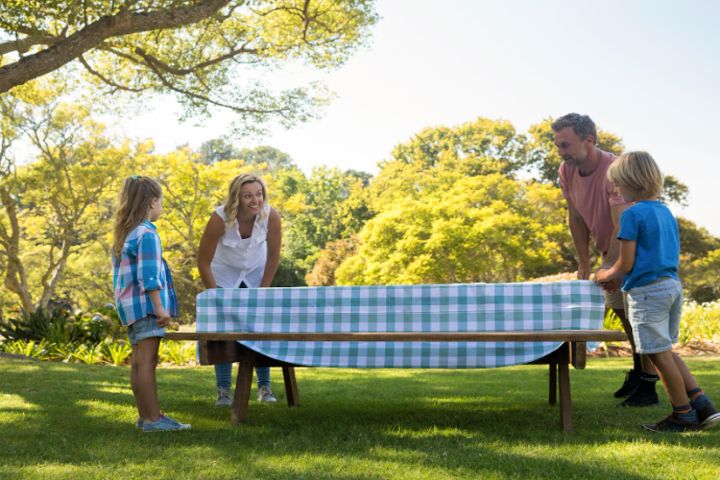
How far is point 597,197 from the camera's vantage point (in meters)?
4.85

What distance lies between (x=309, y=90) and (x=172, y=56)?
3.35m

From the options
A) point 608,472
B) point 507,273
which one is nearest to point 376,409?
point 608,472

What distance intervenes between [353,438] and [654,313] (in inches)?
62.3

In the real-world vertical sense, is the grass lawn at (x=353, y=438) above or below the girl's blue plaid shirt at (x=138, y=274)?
below

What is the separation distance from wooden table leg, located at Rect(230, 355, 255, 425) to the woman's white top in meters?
0.86

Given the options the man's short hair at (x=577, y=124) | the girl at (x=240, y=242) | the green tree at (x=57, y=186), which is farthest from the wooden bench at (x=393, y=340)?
the green tree at (x=57, y=186)

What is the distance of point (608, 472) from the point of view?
9.62ft

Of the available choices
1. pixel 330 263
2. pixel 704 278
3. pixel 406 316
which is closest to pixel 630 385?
pixel 406 316

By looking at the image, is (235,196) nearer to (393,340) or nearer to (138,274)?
(138,274)

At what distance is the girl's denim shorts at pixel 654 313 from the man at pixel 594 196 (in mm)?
886

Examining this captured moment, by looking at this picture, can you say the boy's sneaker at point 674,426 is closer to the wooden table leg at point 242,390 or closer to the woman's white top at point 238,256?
the wooden table leg at point 242,390

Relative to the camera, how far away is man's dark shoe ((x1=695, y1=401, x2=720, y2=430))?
3.80 meters

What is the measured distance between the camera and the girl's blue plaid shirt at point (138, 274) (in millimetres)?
3889

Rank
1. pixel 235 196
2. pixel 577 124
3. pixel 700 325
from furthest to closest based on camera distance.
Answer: pixel 700 325 < pixel 577 124 < pixel 235 196
